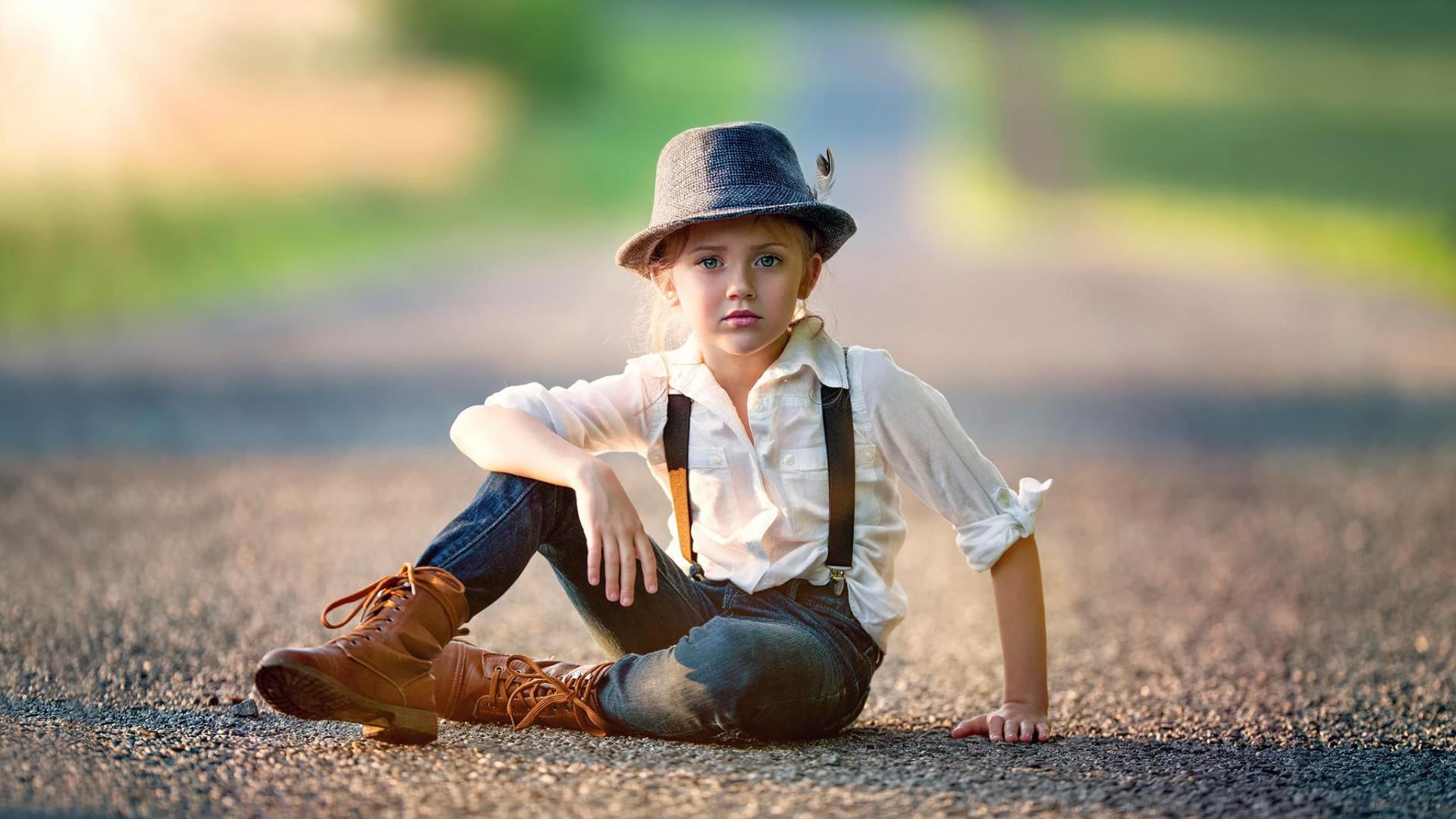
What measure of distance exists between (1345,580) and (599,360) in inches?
217

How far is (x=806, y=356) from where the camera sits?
2.36 m

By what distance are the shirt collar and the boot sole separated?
712 mm

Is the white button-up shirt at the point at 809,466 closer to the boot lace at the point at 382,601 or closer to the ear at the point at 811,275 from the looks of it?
the ear at the point at 811,275

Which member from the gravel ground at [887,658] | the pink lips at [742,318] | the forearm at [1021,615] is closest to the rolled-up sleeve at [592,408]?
the pink lips at [742,318]

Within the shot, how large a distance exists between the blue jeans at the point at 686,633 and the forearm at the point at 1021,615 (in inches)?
8.7

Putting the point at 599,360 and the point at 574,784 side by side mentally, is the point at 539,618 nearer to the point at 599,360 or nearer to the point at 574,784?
the point at 574,784

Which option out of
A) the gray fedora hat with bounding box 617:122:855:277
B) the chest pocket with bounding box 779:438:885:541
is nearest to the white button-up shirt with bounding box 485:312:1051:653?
the chest pocket with bounding box 779:438:885:541

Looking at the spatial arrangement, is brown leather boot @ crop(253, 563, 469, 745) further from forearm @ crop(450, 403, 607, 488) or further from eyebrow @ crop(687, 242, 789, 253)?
eyebrow @ crop(687, 242, 789, 253)

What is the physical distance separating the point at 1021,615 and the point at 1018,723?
182mm

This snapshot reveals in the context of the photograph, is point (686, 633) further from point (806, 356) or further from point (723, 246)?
point (723, 246)

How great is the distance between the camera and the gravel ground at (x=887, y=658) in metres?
1.96

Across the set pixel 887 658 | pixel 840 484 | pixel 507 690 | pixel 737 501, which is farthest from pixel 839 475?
pixel 887 658

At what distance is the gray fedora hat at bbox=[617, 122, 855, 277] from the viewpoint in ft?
7.39

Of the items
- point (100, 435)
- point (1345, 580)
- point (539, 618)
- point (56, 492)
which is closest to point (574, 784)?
point (539, 618)
